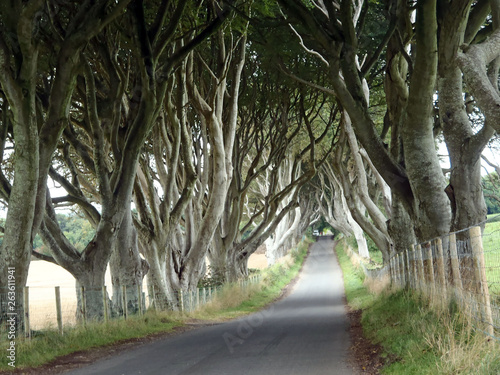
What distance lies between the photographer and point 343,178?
73.8 feet

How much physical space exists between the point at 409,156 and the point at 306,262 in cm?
4628

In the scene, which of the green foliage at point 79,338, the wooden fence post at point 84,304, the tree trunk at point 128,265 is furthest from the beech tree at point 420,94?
the wooden fence post at point 84,304

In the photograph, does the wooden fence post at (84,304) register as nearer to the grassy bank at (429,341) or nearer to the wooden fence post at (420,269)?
the grassy bank at (429,341)

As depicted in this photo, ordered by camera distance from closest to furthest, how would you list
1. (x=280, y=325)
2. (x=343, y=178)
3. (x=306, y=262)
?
(x=280, y=325)
(x=343, y=178)
(x=306, y=262)

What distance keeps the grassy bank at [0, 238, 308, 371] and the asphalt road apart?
91 cm

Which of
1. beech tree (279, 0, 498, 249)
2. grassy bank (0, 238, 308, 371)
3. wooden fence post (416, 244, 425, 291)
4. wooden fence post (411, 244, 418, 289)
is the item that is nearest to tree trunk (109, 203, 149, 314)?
grassy bank (0, 238, 308, 371)

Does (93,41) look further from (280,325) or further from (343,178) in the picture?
(343,178)

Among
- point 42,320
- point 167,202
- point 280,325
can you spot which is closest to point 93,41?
point 167,202

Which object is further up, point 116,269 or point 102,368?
point 116,269

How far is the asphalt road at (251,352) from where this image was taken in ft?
29.5

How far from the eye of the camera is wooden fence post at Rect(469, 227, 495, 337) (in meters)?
6.49

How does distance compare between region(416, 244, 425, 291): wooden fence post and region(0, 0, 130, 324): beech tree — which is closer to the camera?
region(416, 244, 425, 291): wooden fence post

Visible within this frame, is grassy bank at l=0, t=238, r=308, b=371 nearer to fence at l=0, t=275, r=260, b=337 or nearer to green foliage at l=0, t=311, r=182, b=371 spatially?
green foliage at l=0, t=311, r=182, b=371

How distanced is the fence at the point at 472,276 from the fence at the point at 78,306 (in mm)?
7203
